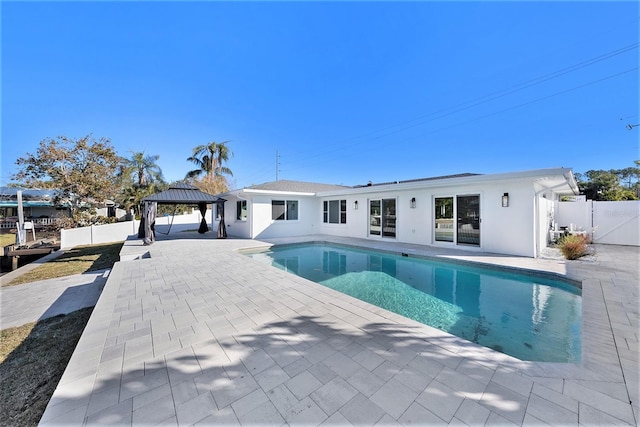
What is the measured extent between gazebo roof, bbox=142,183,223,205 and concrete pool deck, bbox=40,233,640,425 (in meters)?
8.27

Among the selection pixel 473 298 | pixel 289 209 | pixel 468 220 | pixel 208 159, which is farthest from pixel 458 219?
pixel 208 159

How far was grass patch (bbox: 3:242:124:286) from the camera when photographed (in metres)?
8.03

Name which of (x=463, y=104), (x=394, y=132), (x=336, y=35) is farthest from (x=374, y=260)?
(x=394, y=132)

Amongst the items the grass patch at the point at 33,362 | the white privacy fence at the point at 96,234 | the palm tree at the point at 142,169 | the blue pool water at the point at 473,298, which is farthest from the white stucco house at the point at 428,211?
the palm tree at the point at 142,169

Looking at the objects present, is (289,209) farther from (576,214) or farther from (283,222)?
(576,214)

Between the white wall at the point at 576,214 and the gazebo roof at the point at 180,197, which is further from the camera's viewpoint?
the gazebo roof at the point at 180,197

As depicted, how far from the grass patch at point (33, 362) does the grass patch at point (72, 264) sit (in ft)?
16.0

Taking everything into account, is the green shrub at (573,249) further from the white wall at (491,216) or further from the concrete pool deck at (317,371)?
the concrete pool deck at (317,371)

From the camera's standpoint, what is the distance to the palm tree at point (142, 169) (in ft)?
70.6

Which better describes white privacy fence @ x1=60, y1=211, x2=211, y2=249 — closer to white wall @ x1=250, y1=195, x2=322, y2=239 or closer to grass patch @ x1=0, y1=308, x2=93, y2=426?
white wall @ x1=250, y1=195, x2=322, y2=239

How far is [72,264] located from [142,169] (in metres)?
15.7

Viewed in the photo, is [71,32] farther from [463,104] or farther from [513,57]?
[463,104]

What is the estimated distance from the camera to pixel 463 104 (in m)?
16.0

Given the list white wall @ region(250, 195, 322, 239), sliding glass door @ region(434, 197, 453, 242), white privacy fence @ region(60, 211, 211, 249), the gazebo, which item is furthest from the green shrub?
white privacy fence @ region(60, 211, 211, 249)
